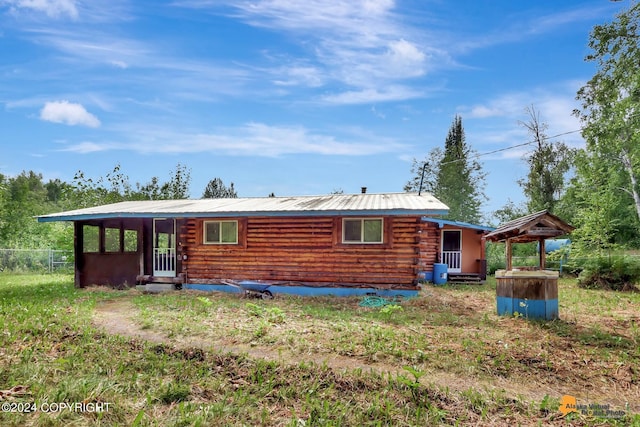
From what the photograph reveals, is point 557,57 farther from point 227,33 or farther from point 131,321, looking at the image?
point 131,321

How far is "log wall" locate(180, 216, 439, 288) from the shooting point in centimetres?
1226

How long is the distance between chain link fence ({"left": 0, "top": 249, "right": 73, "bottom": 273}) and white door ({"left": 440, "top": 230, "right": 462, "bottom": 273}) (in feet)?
65.5

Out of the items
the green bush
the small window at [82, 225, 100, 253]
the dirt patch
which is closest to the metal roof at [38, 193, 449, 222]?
the dirt patch

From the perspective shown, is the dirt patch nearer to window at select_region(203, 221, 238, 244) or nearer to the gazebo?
the gazebo

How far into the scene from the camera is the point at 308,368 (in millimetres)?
5328

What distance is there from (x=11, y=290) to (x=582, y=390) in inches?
611

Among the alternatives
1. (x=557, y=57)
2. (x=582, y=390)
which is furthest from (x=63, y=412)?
(x=557, y=57)

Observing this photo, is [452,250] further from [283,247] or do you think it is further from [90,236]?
[90,236]

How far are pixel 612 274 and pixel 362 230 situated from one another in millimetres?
10806

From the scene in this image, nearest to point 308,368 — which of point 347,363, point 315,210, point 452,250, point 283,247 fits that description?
point 347,363

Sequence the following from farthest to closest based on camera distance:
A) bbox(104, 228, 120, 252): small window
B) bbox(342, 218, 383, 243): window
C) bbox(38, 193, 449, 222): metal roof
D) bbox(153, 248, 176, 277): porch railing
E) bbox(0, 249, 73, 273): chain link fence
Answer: bbox(104, 228, 120, 252): small window → bbox(0, 249, 73, 273): chain link fence → bbox(153, 248, 176, 277): porch railing → bbox(342, 218, 383, 243): window → bbox(38, 193, 449, 222): metal roof

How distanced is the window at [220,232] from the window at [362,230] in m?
3.91
